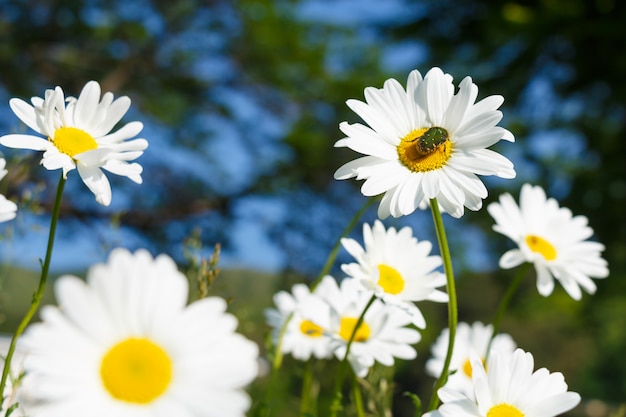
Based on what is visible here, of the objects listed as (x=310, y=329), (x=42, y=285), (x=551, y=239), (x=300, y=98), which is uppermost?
(x=300, y=98)

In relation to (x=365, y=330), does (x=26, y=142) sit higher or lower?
higher

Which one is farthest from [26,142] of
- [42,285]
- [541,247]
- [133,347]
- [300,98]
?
[300,98]

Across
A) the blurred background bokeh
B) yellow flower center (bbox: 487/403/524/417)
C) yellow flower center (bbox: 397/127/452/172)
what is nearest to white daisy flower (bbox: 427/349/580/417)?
yellow flower center (bbox: 487/403/524/417)

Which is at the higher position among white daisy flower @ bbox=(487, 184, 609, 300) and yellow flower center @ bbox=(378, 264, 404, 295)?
white daisy flower @ bbox=(487, 184, 609, 300)

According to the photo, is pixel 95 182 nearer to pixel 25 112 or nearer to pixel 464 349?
pixel 25 112

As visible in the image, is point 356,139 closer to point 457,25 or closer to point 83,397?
point 83,397

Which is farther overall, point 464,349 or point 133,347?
point 464,349

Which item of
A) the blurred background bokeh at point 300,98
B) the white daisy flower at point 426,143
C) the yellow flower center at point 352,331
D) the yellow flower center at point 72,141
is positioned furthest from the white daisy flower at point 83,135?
the blurred background bokeh at point 300,98

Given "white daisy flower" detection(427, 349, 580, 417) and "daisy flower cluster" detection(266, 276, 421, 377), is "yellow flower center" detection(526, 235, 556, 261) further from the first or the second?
"white daisy flower" detection(427, 349, 580, 417)
